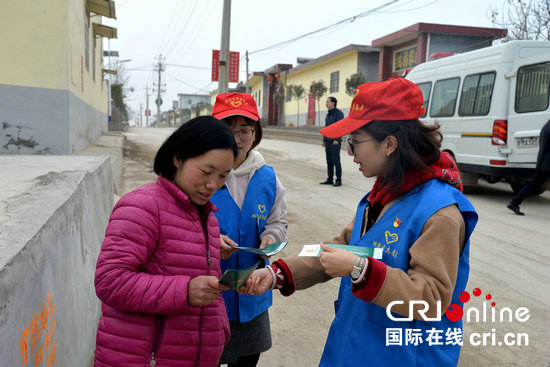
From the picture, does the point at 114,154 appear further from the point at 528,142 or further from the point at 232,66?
the point at 232,66

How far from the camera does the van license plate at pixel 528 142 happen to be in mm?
7887

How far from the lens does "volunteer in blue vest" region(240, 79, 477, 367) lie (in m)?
1.45

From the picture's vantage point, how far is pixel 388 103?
1.65m

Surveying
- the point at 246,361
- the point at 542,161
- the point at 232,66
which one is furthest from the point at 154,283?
the point at 232,66

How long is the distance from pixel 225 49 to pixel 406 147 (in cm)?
1335

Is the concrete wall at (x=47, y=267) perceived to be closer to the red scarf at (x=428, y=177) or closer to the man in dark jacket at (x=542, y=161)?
the red scarf at (x=428, y=177)

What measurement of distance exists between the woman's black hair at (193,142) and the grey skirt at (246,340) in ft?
3.16

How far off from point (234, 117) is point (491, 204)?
25.2 ft

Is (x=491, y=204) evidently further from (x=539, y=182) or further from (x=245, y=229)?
(x=245, y=229)

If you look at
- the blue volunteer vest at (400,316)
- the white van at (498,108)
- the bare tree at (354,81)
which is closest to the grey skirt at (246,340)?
the blue volunteer vest at (400,316)

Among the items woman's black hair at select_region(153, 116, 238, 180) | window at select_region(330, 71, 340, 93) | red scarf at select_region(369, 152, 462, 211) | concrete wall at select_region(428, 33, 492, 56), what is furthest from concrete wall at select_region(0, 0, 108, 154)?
window at select_region(330, 71, 340, 93)

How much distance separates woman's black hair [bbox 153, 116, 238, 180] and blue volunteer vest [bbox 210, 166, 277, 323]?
581 millimetres

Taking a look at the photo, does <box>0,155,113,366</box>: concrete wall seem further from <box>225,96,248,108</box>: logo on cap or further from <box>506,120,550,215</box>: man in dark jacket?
<box>506,120,550,215</box>: man in dark jacket

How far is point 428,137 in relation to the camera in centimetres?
169
